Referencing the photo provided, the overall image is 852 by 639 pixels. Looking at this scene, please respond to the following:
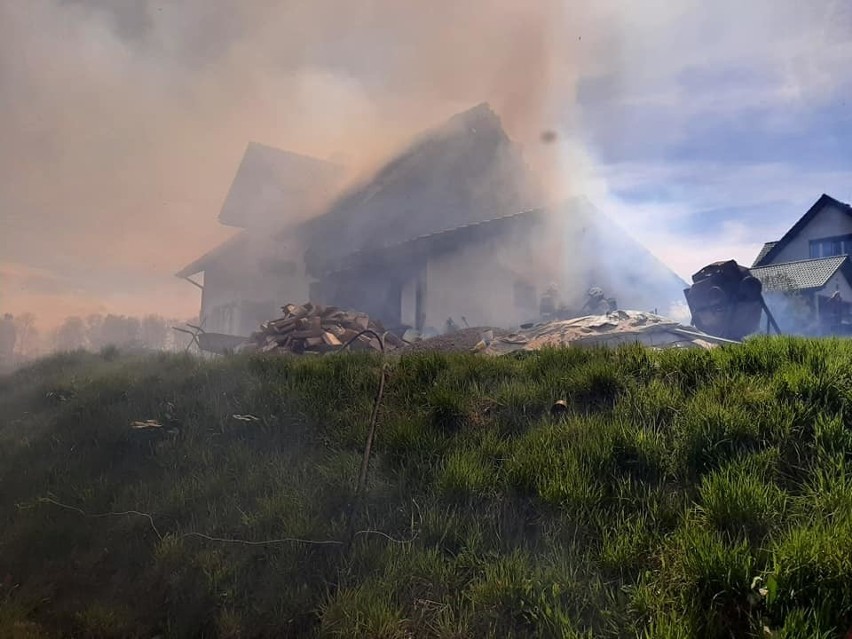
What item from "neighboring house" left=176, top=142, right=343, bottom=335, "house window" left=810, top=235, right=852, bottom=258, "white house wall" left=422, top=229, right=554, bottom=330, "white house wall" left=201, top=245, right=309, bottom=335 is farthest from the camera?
"house window" left=810, top=235, right=852, bottom=258

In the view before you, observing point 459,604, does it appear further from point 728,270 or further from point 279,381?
point 728,270

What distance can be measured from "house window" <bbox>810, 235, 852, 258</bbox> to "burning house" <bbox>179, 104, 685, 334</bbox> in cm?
815

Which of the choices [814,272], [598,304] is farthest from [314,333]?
[814,272]

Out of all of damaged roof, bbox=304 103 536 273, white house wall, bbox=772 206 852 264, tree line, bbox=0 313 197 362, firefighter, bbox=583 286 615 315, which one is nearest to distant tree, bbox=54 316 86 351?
tree line, bbox=0 313 197 362

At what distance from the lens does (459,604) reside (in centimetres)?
207

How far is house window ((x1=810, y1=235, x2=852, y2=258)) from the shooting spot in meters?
19.4

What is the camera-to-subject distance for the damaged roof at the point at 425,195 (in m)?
16.3

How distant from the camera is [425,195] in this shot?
1717cm

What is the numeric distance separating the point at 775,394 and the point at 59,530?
415 centimetres

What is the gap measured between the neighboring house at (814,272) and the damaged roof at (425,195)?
865 cm

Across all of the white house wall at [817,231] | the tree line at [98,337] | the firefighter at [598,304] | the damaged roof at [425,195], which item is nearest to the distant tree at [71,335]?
the tree line at [98,337]

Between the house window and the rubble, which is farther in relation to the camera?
the house window

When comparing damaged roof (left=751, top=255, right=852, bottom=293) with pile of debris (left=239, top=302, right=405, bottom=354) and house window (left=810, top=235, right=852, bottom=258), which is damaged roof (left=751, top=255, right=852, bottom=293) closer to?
house window (left=810, top=235, right=852, bottom=258)

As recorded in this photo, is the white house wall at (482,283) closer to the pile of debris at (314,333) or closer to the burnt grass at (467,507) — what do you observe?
the pile of debris at (314,333)
